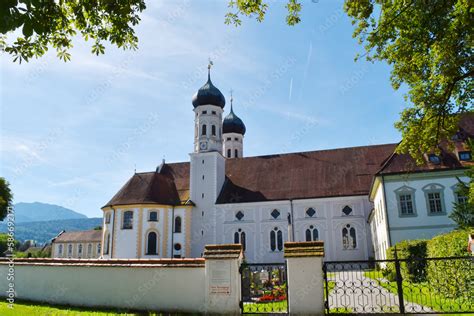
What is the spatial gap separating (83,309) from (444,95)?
12.3 m

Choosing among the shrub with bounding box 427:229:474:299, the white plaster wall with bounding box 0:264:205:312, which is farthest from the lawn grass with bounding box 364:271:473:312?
the white plaster wall with bounding box 0:264:205:312

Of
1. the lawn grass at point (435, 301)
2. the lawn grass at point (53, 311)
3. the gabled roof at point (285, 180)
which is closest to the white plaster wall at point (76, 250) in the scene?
the gabled roof at point (285, 180)

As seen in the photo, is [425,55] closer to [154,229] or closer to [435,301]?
[435,301]

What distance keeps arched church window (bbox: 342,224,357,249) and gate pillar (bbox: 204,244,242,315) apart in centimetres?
2702

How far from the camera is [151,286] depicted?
10633 millimetres

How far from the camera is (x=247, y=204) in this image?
38.2m

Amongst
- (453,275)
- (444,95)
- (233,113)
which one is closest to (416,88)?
(444,95)

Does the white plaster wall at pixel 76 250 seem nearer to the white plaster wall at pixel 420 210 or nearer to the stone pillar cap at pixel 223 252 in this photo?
the white plaster wall at pixel 420 210

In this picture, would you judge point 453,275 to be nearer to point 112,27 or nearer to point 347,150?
point 112,27

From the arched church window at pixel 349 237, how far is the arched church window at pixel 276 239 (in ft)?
18.2

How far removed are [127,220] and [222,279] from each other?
2916cm

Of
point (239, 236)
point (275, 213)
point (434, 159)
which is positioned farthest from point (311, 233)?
point (434, 159)

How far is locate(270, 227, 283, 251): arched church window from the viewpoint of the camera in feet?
121

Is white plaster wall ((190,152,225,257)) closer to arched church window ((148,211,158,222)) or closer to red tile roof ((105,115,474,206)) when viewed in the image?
red tile roof ((105,115,474,206))
